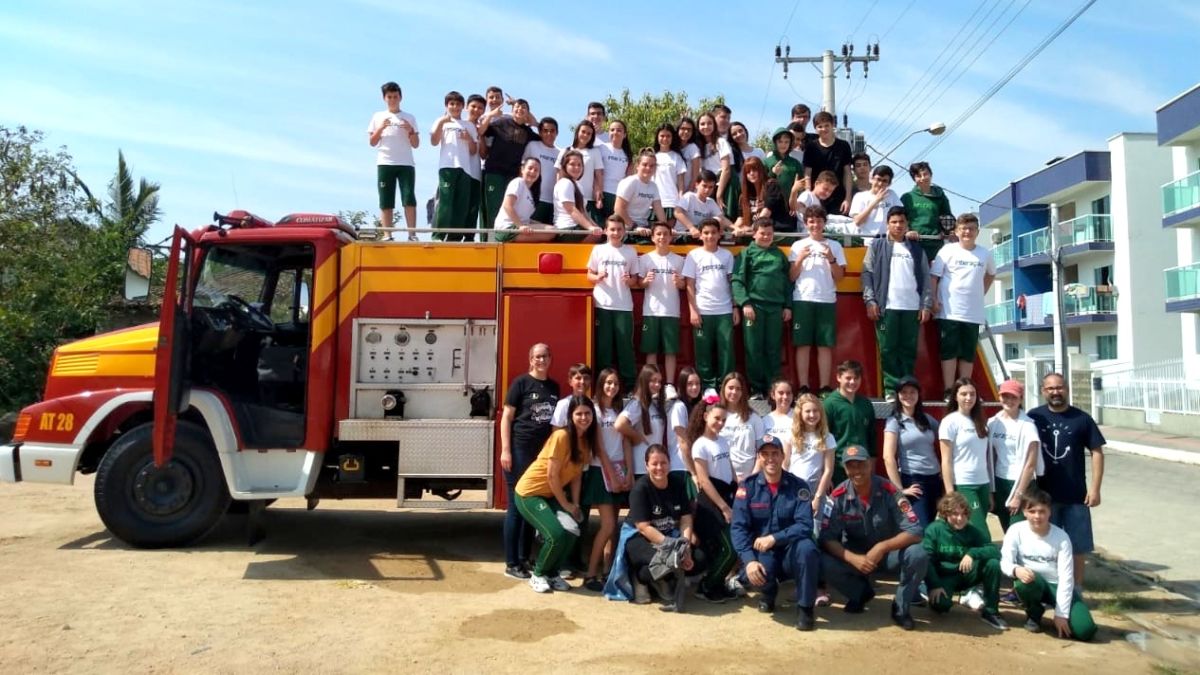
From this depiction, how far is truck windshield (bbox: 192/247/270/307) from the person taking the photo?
24.8 ft

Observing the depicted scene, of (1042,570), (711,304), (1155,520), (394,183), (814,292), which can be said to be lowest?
(1155,520)

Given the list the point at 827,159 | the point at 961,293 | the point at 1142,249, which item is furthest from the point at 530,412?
the point at 1142,249

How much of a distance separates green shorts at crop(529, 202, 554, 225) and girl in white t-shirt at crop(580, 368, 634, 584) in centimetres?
241

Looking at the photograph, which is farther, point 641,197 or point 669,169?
point 669,169

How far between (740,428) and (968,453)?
68.3 inches

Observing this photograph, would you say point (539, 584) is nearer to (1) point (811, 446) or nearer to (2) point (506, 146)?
(1) point (811, 446)

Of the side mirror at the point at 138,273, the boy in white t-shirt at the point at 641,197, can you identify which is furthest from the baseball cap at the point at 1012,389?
the side mirror at the point at 138,273

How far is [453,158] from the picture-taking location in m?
9.00

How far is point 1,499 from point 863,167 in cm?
1058

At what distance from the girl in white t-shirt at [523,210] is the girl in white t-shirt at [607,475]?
1618 millimetres

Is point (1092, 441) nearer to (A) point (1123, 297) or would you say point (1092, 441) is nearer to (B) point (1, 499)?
(B) point (1, 499)

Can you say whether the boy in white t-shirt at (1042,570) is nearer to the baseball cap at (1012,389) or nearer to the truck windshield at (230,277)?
the baseball cap at (1012,389)

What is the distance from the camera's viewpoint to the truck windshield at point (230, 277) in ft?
24.8

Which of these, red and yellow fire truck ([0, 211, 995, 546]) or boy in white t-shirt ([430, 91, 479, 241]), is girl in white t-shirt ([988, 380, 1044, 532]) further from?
boy in white t-shirt ([430, 91, 479, 241])
